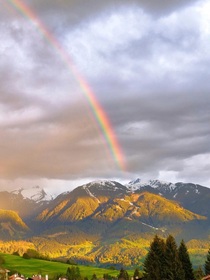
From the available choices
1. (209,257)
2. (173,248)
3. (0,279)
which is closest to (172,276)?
(173,248)

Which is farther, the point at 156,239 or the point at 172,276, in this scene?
the point at 156,239

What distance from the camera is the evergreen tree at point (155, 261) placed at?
343 feet

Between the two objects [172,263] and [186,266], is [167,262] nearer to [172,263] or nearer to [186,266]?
[172,263]

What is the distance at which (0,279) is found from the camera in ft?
498

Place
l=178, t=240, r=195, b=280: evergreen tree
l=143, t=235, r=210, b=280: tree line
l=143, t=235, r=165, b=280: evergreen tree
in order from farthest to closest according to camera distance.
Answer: l=178, t=240, r=195, b=280: evergreen tree → l=143, t=235, r=165, b=280: evergreen tree → l=143, t=235, r=210, b=280: tree line

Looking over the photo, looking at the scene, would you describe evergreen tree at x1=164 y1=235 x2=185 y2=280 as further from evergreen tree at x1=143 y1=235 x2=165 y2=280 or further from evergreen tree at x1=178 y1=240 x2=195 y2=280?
evergreen tree at x1=178 y1=240 x2=195 y2=280

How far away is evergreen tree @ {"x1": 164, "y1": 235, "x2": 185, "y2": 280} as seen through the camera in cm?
10044

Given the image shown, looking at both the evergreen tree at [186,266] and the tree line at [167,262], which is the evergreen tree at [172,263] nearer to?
the tree line at [167,262]

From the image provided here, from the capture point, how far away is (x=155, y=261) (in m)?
106

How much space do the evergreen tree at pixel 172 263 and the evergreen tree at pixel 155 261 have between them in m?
2.53

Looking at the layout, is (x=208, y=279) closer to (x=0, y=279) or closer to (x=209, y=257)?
(x=209, y=257)

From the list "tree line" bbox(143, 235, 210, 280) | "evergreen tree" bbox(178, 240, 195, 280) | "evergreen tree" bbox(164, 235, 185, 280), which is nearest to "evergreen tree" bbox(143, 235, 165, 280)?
"tree line" bbox(143, 235, 210, 280)

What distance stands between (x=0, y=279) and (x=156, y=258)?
216ft

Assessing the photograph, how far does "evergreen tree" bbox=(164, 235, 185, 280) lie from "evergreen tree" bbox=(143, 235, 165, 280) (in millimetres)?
2529
